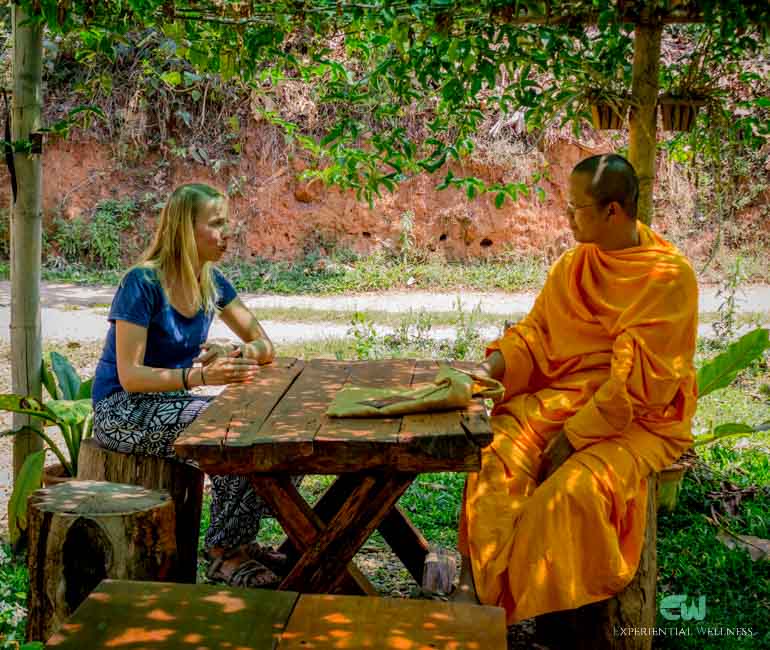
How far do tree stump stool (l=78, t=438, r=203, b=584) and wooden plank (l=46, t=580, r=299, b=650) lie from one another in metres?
1.30

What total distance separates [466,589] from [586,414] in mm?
837

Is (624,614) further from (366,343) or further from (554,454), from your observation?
(366,343)

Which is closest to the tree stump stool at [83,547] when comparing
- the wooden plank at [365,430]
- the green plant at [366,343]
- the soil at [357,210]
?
the wooden plank at [365,430]

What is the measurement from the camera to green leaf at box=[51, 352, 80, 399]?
534cm

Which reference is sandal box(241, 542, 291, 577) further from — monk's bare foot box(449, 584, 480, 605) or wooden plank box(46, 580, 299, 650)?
wooden plank box(46, 580, 299, 650)

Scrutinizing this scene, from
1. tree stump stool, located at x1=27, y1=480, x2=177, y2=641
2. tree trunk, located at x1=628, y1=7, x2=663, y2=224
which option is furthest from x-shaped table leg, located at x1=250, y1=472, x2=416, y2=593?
tree trunk, located at x1=628, y1=7, x2=663, y2=224

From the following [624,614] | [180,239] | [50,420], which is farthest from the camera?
[50,420]

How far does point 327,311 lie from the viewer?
12.1m

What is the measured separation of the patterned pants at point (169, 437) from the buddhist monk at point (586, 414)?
0.96 m

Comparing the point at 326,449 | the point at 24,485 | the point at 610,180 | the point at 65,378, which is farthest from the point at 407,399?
the point at 65,378

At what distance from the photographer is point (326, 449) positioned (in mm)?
3084

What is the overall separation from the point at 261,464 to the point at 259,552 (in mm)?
1275

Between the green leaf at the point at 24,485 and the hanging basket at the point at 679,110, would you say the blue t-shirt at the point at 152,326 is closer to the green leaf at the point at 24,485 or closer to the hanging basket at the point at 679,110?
the green leaf at the point at 24,485

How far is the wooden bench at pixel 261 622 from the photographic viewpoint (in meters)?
2.31
